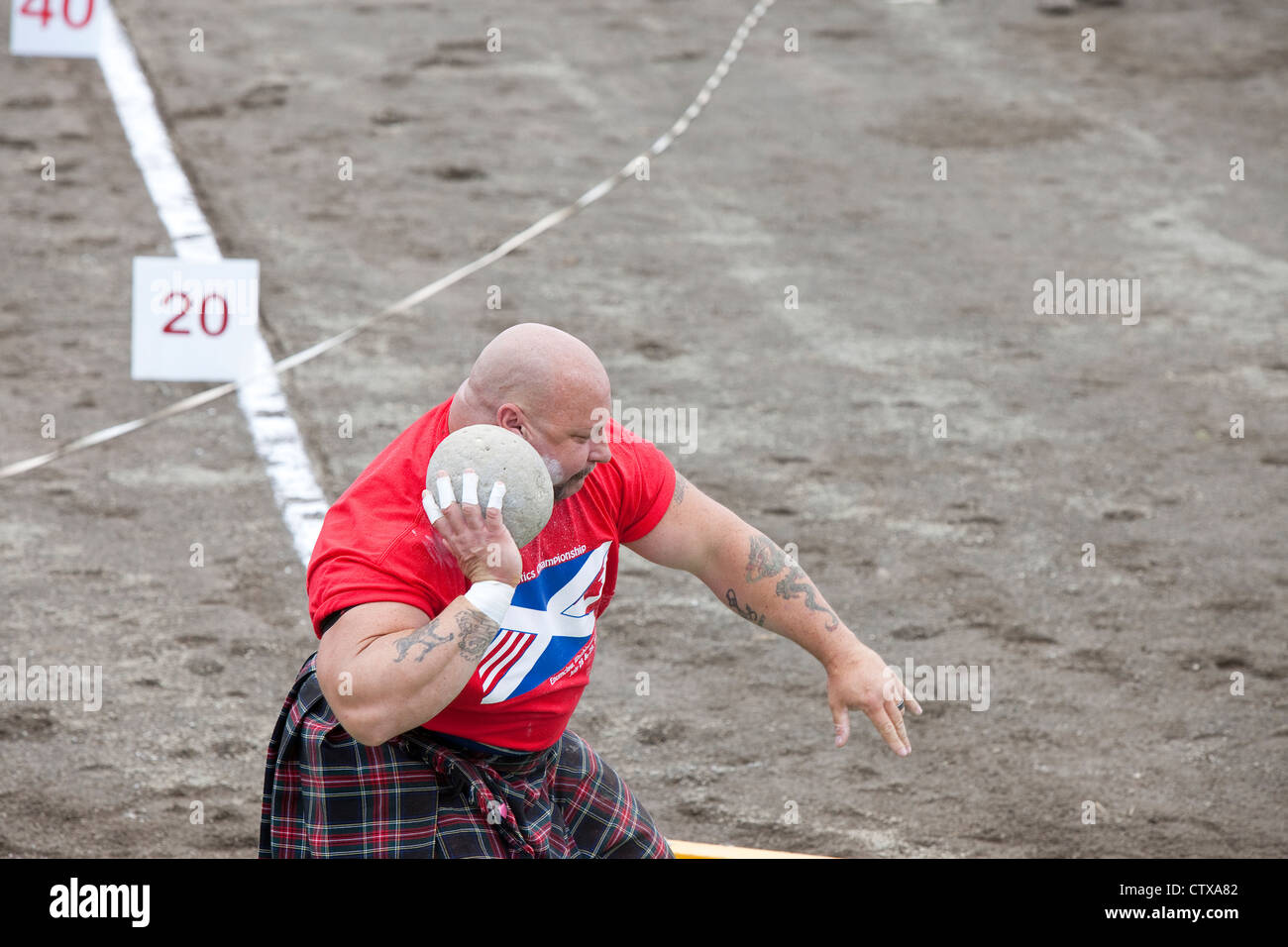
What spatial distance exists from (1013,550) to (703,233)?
370 cm

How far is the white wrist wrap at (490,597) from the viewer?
116 inches

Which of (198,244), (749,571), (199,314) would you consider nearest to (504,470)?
(749,571)

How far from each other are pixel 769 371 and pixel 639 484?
457 centimetres

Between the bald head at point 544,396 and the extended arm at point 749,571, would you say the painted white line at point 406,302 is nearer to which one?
the extended arm at point 749,571

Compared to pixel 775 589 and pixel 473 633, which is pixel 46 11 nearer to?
pixel 775 589

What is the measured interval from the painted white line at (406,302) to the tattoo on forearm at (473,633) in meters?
3.41

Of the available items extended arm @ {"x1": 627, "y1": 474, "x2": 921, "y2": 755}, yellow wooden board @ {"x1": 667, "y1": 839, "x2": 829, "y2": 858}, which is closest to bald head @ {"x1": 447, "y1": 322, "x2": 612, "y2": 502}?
extended arm @ {"x1": 627, "y1": 474, "x2": 921, "y2": 755}

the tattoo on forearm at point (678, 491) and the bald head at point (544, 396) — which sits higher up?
the bald head at point (544, 396)

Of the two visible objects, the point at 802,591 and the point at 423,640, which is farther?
the point at 802,591

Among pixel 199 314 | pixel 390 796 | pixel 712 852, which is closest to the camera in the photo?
pixel 390 796

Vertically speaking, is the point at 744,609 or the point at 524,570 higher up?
the point at 524,570

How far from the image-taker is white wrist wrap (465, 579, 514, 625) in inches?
116

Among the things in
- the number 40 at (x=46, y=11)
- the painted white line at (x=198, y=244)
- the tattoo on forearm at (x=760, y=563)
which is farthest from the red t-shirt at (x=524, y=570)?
the number 40 at (x=46, y=11)

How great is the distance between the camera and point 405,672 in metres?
2.89
